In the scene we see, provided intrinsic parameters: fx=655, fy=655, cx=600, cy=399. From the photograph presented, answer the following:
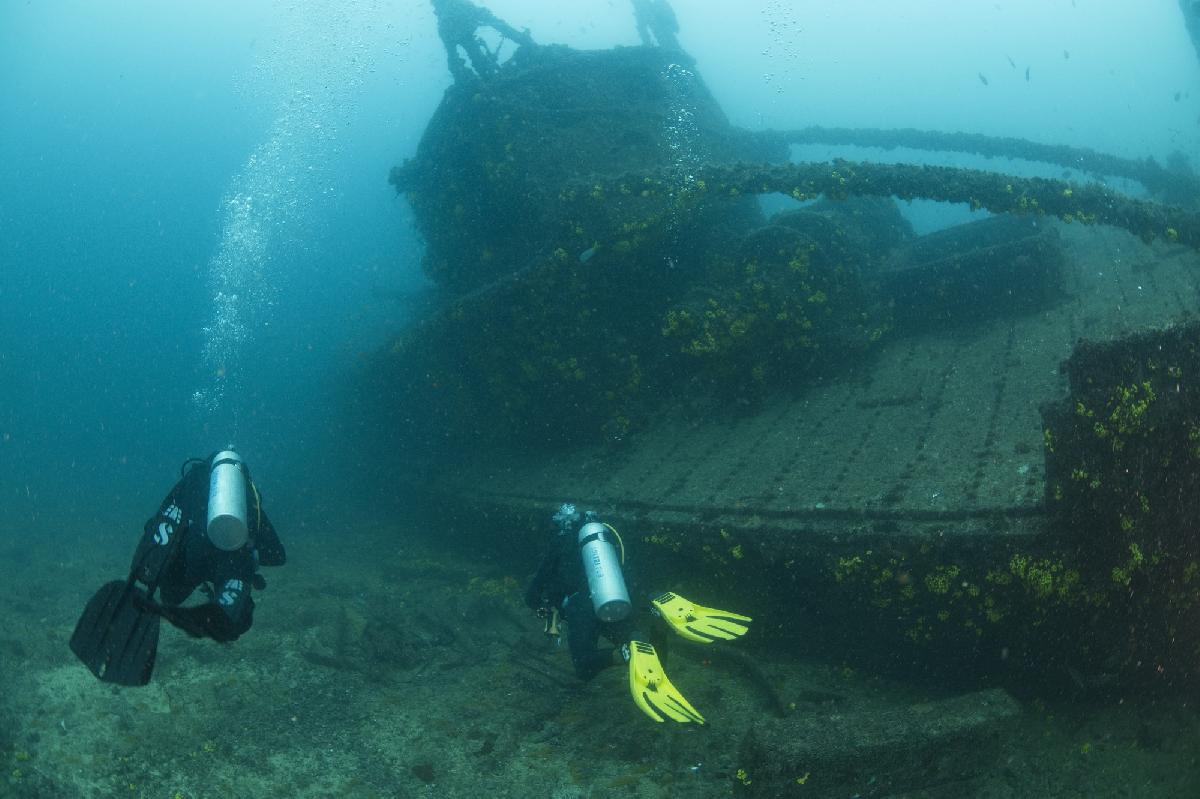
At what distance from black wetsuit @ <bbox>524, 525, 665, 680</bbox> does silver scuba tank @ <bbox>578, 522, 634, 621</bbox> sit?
121 mm

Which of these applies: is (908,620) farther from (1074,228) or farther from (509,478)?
(1074,228)

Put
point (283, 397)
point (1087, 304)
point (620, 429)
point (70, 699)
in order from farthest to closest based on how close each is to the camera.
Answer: point (283, 397) → point (620, 429) → point (1087, 304) → point (70, 699)

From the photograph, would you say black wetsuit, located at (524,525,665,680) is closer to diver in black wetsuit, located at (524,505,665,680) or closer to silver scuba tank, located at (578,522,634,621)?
diver in black wetsuit, located at (524,505,665,680)

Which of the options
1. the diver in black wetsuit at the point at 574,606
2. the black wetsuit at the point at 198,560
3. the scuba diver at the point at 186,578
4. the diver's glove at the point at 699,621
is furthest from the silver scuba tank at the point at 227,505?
the diver's glove at the point at 699,621

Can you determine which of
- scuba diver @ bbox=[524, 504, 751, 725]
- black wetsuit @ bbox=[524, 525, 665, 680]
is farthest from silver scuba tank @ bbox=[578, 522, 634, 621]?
black wetsuit @ bbox=[524, 525, 665, 680]

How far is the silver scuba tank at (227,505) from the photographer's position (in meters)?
4.54

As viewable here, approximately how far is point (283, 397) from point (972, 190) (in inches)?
2051

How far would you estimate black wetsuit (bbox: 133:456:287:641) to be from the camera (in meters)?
4.40

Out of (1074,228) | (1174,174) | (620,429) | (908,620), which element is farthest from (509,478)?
(1174,174)

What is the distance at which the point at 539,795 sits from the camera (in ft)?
15.5

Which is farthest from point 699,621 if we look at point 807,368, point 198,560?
point 807,368

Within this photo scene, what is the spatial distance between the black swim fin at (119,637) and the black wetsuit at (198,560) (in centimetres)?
15

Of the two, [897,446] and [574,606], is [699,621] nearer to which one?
[574,606]

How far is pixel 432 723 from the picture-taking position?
576cm
